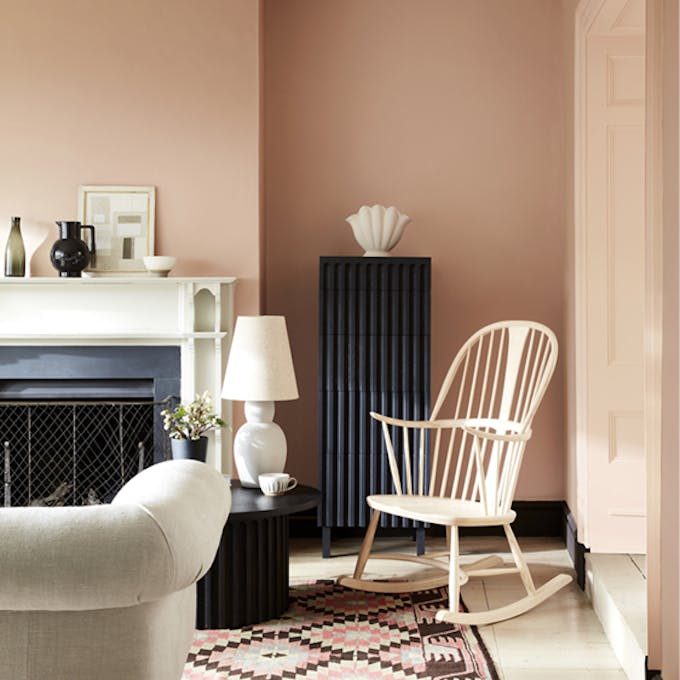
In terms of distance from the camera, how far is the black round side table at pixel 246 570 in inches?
129

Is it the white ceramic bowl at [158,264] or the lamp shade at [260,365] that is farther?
the white ceramic bowl at [158,264]

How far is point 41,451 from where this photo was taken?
466 cm

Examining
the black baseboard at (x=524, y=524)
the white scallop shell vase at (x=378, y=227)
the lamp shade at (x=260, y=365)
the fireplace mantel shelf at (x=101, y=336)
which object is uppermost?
the white scallop shell vase at (x=378, y=227)

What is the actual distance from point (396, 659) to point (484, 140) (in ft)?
9.28

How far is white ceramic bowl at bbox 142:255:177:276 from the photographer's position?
Result: 434 centimetres

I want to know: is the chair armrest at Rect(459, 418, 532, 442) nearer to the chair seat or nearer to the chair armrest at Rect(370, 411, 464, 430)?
the chair armrest at Rect(370, 411, 464, 430)

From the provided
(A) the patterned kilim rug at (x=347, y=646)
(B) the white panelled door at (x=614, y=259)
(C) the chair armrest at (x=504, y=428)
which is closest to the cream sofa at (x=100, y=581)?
(A) the patterned kilim rug at (x=347, y=646)

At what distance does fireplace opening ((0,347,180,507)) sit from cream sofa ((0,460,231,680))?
2.67 meters

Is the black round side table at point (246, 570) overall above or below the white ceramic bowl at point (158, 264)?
below

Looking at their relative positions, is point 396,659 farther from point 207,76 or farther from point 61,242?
point 207,76

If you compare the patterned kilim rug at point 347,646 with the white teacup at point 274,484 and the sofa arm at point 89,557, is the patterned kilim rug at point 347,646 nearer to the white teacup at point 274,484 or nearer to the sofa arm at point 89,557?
the white teacup at point 274,484

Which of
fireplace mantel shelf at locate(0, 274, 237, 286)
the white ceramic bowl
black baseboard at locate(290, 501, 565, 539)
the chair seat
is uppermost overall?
the white ceramic bowl

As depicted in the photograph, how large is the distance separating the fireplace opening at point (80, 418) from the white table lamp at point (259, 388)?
855 mm

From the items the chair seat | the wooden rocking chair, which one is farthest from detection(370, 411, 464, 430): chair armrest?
the chair seat
